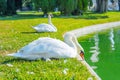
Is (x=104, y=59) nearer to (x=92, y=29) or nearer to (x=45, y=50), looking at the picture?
(x=45, y=50)

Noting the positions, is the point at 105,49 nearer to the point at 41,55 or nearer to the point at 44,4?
the point at 41,55

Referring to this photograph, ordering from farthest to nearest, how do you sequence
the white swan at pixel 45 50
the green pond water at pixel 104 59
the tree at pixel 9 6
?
1. the tree at pixel 9 6
2. the green pond water at pixel 104 59
3. the white swan at pixel 45 50

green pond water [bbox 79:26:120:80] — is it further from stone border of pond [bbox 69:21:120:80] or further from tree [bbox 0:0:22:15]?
tree [bbox 0:0:22:15]

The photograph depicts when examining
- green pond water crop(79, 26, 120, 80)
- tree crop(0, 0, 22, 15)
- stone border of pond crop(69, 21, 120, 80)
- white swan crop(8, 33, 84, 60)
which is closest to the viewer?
white swan crop(8, 33, 84, 60)

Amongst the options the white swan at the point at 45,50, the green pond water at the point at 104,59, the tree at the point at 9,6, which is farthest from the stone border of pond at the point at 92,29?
the white swan at the point at 45,50

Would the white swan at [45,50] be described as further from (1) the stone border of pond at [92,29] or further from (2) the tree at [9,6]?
(2) the tree at [9,6]

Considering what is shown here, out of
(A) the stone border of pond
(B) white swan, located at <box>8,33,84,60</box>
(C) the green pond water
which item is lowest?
(A) the stone border of pond

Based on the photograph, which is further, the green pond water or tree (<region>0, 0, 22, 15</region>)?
tree (<region>0, 0, 22, 15</region>)

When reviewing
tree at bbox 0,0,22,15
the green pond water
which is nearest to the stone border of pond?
the green pond water

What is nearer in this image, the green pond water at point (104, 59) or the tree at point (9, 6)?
the green pond water at point (104, 59)

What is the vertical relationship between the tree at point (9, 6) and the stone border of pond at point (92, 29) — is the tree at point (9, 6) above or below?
above

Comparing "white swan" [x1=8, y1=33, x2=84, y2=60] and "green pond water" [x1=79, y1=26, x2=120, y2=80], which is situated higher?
"white swan" [x1=8, y1=33, x2=84, y2=60]

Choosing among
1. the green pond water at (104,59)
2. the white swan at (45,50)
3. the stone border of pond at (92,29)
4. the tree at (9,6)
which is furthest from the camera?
the tree at (9,6)

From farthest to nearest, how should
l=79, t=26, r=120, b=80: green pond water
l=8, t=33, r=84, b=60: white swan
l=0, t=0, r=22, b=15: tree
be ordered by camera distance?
l=0, t=0, r=22, b=15: tree, l=79, t=26, r=120, b=80: green pond water, l=8, t=33, r=84, b=60: white swan
